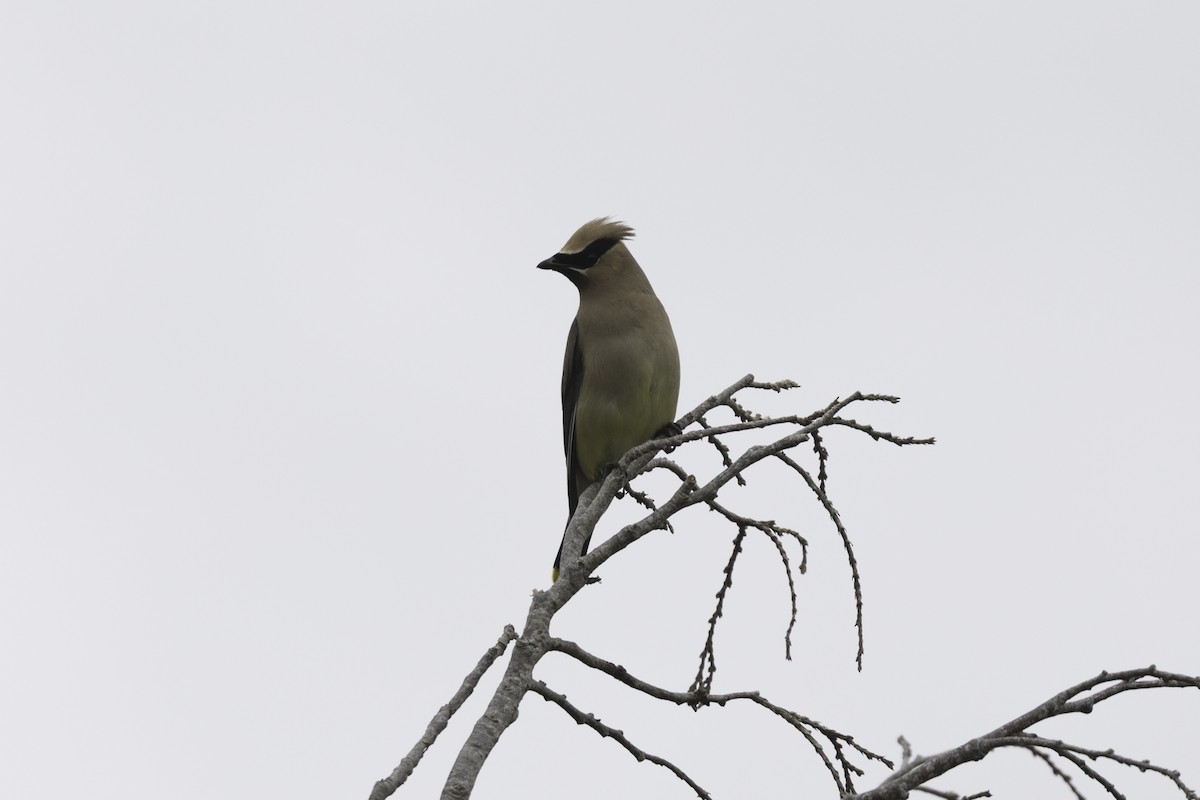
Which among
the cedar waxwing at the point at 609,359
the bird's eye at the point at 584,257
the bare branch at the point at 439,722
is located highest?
the bird's eye at the point at 584,257

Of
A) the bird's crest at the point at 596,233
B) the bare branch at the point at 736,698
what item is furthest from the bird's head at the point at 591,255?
the bare branch at the point at 736,698

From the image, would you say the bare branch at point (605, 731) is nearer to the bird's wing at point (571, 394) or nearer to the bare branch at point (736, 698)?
the bare branch at point (736, 698)

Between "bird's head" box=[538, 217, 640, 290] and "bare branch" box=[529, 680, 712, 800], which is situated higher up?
"bird's head" box=[538, 217, 640, 290]

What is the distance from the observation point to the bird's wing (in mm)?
6008

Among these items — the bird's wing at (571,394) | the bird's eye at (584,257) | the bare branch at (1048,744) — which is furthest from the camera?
the bird's eye at (584,257)

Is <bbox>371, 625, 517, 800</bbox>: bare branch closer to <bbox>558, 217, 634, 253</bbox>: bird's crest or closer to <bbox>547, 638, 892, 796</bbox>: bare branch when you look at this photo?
<bbox>547, 638, 892, 796</bbox>: bare branch

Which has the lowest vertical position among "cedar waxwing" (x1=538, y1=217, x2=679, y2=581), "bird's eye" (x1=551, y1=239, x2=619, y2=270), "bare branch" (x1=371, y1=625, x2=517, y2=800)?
"bare branch" (x1=371, y1=625, x2=517, y2=800)

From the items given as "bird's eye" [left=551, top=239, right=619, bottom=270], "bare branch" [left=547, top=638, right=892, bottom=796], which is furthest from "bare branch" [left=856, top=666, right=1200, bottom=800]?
"bird's eye" [left=551, top=239, right=619, bottom=270]

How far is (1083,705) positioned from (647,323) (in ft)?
11.0

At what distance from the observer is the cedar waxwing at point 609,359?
561cm

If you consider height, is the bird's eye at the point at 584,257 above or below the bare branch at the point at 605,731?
above

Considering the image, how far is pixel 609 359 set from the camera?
5.70 meters

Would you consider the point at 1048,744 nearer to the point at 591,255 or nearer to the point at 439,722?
the point at 439,722

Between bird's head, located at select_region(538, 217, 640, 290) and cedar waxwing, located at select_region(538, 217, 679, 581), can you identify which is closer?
cedar waxwing, located at select_region(538, 217, 679, 581)
